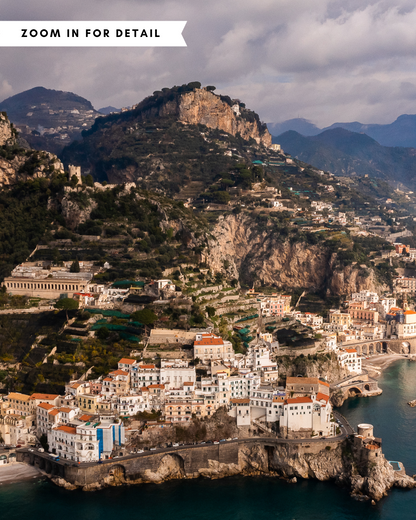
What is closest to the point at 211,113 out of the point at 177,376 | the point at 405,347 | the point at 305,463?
the point at 405,347

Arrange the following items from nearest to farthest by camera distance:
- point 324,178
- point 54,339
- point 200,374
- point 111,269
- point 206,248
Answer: point 200,374 < point 54,339 < point 111,269 < point 206,248 < point 324,178

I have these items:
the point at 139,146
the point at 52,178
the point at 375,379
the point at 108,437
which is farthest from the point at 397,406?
the point at 139,146

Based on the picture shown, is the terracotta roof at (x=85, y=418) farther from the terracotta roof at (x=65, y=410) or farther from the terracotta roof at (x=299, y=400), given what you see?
the terracotta roof at (x=299, y=400)

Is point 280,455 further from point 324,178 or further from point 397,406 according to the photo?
point 324,178

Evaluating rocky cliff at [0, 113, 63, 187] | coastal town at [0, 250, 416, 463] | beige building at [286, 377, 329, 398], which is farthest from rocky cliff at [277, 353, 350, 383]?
rocky cliff at [0, 113, 63, 187]

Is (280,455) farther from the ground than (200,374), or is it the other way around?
(200,374)

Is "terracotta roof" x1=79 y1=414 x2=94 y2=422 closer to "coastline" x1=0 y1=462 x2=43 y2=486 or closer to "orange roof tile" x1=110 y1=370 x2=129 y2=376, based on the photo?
"orange roof tile" x1=110 y1=370 x2=129 y2=376

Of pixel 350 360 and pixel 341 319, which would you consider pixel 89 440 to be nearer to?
pixel 350 360
